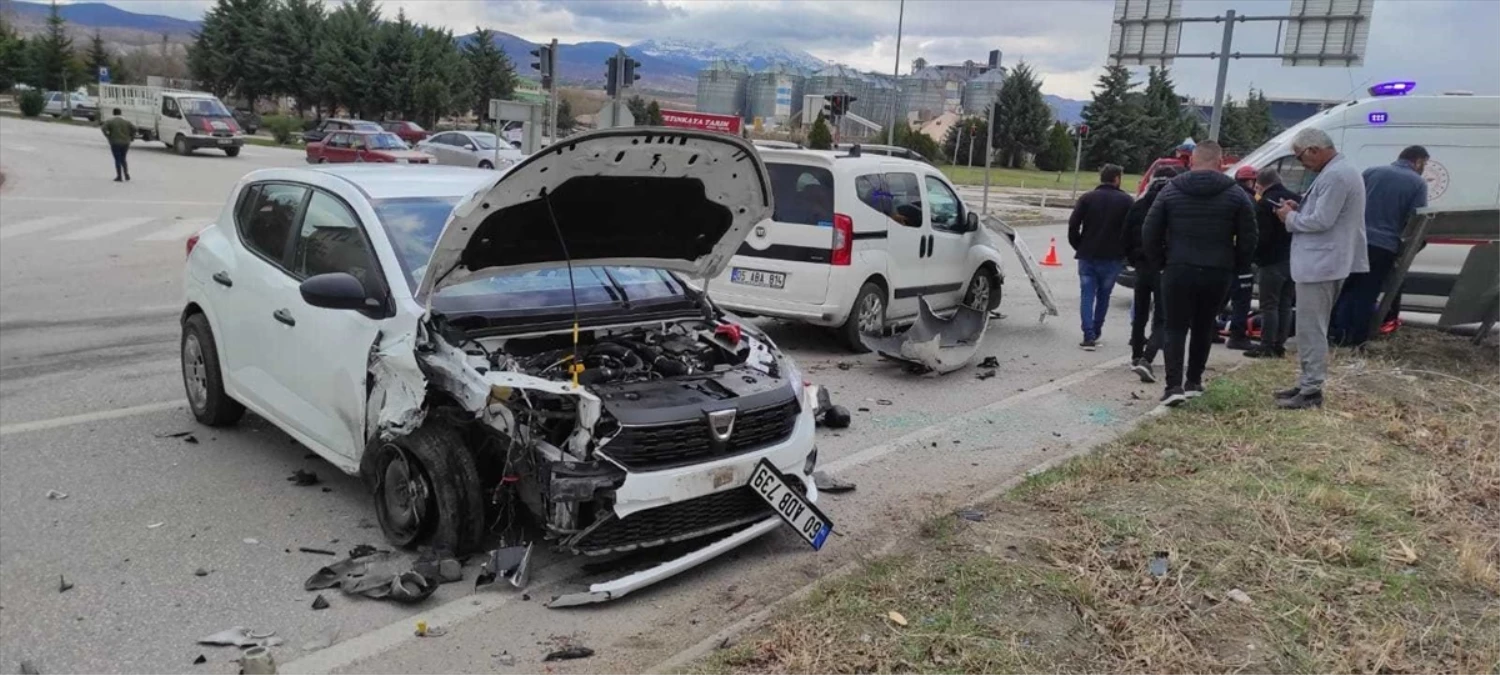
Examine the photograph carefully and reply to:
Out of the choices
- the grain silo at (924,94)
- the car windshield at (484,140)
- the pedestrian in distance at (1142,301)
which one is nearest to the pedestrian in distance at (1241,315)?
the pedestrian in distance at (1142,301)

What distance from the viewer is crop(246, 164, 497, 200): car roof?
5332 mm

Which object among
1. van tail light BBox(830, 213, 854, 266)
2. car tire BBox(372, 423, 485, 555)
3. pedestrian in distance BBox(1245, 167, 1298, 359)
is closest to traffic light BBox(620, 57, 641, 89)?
van tail light BBox(830, 213, 854, 266)

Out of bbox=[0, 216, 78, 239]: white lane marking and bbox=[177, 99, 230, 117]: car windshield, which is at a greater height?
bbox=[177, 99, 230, 117]: car windshield

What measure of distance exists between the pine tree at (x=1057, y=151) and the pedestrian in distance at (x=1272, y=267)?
54.1 m

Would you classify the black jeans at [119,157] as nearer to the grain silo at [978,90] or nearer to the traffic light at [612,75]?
the traffic light at [612,75]

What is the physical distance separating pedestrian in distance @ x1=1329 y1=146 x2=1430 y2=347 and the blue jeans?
1.99 meters

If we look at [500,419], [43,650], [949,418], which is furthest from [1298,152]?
[43,650]

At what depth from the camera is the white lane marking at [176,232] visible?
15.4 meters

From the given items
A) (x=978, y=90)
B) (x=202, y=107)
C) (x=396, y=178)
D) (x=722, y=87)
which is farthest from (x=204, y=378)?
(x=978, y=90)

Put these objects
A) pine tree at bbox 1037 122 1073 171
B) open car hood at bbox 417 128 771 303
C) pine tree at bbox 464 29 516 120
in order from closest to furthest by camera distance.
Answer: open car hood at bbox 417 128 771 303 < pine tree at bbox 1037 122 1073 171 < pine tree at bbox 464 29 516 120

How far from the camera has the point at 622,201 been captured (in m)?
4.91

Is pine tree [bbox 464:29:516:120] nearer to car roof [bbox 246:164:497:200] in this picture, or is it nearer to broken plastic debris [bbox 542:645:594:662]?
car roof [bbox 246:164:497:200]

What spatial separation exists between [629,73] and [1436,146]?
14.0m

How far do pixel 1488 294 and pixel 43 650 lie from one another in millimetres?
10624
